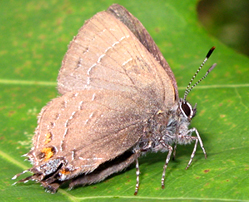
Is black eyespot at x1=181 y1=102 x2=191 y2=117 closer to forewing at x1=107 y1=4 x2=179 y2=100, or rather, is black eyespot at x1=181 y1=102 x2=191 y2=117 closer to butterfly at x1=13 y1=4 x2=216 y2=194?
butterfly at x1=13 y1=4 x2=216 y2=194

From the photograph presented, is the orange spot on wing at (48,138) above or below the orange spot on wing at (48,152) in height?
above

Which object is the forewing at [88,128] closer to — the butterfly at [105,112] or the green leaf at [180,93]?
the butterfly at [105,112]

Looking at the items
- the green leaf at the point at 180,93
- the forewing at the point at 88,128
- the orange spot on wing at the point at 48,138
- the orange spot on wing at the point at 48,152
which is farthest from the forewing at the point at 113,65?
the green leaf at the point at 180,93

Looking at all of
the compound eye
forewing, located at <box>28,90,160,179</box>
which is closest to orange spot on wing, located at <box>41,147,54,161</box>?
forewing, located at <box>28,90,160,179</box>

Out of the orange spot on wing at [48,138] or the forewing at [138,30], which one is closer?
the orange spot on wing at [48,138]

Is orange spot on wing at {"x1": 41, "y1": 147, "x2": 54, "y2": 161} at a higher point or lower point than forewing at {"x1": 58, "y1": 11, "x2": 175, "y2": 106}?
lower

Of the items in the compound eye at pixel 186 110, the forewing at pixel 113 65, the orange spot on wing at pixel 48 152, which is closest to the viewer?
the orange spot on wing at pixel 48 152

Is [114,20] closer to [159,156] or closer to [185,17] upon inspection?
[159,156]

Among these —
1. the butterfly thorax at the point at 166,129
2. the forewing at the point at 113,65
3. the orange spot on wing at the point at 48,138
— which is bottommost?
the butterfly thorax at the point at 166,129
